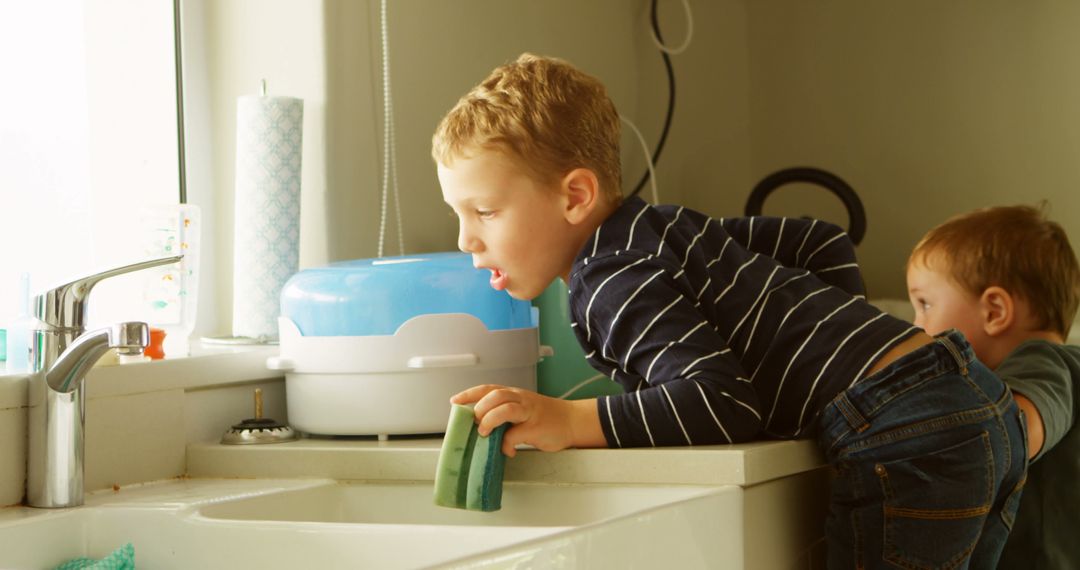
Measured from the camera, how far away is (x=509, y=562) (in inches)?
32.8

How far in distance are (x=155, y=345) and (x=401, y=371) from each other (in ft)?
0.88

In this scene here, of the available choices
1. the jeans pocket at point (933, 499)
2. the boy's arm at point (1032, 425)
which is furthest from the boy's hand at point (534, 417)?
the boy's arm at point (1032, 425)

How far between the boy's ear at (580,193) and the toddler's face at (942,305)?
1.93ft

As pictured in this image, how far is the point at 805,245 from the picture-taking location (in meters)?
1.36

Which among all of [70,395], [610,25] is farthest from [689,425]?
[610,25]

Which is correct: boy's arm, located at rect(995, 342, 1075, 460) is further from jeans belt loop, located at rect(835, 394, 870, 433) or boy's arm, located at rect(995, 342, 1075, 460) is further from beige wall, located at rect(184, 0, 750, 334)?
beige wall, located at rect(184, 0, 750, 334)

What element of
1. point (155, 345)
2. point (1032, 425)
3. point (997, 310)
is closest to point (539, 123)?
point (155, 345)

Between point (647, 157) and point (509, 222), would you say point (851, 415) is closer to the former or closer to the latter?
point (509, 222)

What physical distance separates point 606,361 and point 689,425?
0.13 m

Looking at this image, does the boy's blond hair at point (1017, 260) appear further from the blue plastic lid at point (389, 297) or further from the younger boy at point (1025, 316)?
the blue plastic lid at point (389, 297)

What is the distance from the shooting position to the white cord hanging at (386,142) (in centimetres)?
156

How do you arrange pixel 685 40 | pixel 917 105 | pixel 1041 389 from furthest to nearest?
pixel 917 105
pixel 685 40
pixel 1041 389

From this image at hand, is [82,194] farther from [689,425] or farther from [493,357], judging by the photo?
[689,425]

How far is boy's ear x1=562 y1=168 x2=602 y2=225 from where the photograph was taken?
1183 mm
